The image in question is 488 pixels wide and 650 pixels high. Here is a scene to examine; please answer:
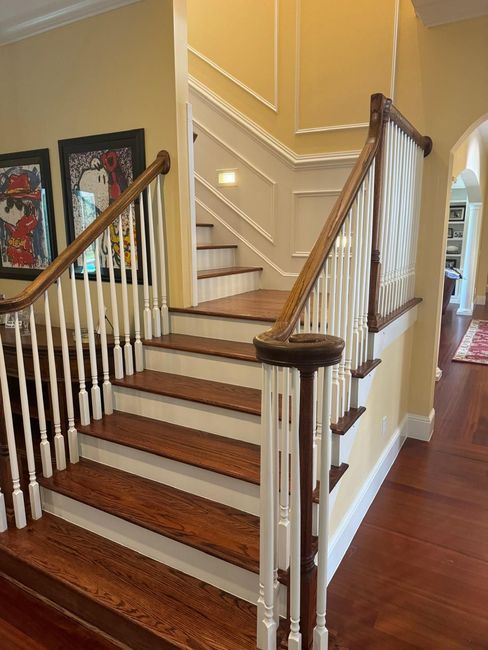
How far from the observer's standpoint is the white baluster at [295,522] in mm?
1255

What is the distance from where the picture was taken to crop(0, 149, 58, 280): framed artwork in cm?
321

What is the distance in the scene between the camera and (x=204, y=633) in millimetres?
1557

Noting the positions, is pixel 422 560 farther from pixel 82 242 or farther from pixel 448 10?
pixel 448 10

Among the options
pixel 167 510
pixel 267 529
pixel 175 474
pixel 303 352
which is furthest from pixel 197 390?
pixel 303 352

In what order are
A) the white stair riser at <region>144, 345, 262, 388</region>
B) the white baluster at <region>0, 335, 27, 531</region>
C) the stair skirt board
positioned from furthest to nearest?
1. the white stair riser at <region>144, 345, 262, 388</region>
2. the white baluster at <region>0, 335, 27, 531</region>
3. the stair skirt board

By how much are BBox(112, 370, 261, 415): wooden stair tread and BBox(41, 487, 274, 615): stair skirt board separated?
65cm

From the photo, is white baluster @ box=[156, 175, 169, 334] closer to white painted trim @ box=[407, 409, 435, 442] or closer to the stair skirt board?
the stair skirt board

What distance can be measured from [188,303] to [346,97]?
2.06m

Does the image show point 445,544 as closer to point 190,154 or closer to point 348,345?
point 348,345

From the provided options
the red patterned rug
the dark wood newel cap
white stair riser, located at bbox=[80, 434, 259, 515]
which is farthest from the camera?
the red patterned rug

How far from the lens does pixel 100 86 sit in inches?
112

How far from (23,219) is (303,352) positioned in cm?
300

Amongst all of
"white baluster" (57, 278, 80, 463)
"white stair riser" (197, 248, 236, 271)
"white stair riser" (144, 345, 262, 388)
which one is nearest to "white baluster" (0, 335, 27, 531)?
"white baluster" (57, 278, 80, 463)

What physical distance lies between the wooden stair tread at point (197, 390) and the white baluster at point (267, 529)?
75 cm
